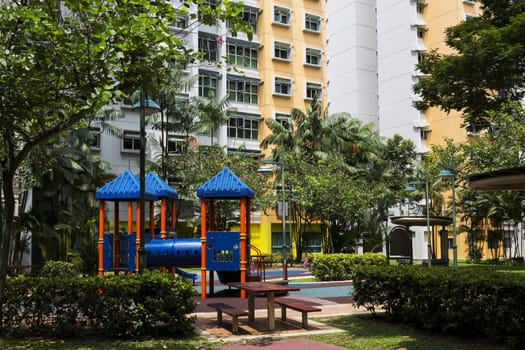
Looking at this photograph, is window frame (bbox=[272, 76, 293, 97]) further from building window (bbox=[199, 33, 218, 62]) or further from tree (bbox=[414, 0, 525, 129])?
tree (bbox=[414, 0, 525, 129])

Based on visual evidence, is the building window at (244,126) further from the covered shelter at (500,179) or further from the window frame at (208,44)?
the covered shelter at (500,179)

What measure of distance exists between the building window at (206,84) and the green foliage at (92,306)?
31731mm

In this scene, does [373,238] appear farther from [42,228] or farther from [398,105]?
[42,228]

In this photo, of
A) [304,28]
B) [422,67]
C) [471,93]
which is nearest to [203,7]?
[471,93]

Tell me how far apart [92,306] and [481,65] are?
17.0 m

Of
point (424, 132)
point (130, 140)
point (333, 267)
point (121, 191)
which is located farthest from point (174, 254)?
point (424, 132)

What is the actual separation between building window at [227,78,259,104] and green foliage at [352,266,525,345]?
33.0m

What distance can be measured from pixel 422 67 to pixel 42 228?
18.7 metres

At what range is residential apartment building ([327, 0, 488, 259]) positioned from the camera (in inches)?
1945

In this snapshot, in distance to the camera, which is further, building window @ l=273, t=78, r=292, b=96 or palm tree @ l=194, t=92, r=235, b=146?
building window @ l=273, t=78, r=292, b=96

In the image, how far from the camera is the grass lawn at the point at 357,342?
29.5 ft

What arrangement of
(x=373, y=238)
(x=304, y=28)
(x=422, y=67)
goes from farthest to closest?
(x=304, y=28) → (x=373, y=238) → (x=422, y=67)

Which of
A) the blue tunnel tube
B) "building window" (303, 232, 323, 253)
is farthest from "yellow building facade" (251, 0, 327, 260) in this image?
the blue tunnel tube

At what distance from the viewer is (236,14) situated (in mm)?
8906
